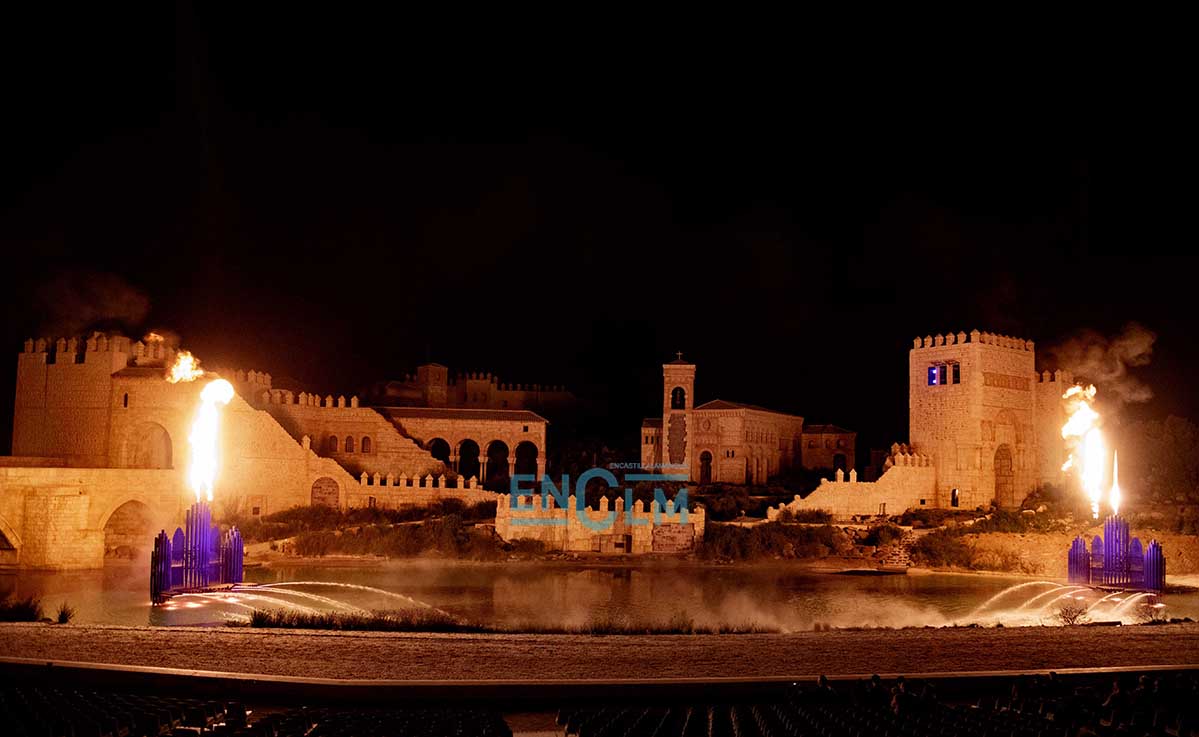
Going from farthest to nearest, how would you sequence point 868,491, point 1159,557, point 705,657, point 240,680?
point 868,491, point 1159,557, point 705,657, point 240,680

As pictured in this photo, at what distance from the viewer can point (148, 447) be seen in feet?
90.7

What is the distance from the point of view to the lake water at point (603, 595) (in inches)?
602

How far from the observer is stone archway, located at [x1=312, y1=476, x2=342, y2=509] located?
2788cm

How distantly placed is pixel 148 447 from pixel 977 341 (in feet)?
76.7

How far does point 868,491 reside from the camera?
87.9ft

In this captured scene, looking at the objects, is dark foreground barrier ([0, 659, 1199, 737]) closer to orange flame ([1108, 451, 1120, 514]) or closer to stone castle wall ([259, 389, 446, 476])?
orange flame ([1108, 451, 1120, 514])

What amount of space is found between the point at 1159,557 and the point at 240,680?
1574cm

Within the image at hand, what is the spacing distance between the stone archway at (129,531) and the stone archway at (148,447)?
2310 millimetres

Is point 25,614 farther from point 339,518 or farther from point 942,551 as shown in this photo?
point 942,551

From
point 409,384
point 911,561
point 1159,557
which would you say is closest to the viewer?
point 1159,557

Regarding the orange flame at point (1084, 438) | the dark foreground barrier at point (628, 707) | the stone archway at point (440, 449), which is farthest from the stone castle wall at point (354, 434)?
the dark foreground barrier at point (628, 707)

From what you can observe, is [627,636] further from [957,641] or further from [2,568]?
[2,568]

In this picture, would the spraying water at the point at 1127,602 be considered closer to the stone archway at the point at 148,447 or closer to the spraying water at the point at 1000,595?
the spraying water at the point at 1000,595

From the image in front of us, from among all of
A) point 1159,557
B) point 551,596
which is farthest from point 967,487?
point 551,596
